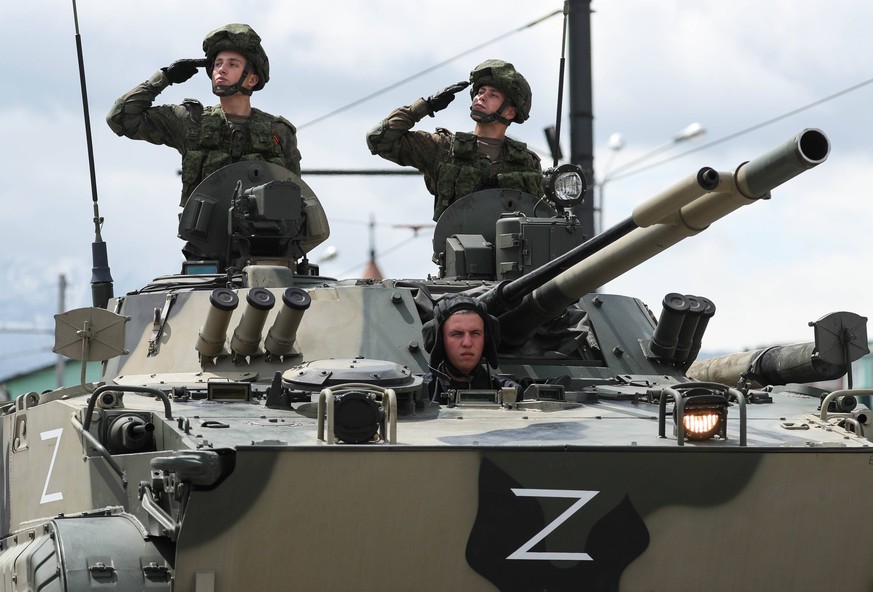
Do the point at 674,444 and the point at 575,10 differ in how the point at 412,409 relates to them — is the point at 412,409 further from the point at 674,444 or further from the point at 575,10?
the point at 575,10

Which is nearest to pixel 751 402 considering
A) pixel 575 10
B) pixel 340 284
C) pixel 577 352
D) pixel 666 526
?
pixel 577 352

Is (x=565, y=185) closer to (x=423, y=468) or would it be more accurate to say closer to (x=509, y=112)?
(x=509, y=112)

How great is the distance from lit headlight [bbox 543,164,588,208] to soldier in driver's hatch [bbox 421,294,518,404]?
2.72 m

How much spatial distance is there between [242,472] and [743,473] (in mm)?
2535

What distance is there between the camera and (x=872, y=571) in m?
7.71

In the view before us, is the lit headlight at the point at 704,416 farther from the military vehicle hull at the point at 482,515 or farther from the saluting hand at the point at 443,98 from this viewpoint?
the saluting hand at the point at 443,98

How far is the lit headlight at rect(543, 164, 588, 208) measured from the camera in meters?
12.0

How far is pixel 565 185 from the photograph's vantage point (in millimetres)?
12031

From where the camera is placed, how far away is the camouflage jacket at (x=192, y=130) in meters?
12.8

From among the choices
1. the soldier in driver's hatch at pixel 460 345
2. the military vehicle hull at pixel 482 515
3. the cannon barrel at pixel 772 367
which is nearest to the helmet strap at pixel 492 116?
the cannon barrel at pixel 772 367

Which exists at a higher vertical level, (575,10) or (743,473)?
(575,10)

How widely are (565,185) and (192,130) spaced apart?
3.35 meters

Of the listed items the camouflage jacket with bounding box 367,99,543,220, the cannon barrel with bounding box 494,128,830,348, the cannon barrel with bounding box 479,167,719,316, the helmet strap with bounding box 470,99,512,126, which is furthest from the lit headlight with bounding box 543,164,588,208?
the cannon barrel with bounding box 479,167,719,316

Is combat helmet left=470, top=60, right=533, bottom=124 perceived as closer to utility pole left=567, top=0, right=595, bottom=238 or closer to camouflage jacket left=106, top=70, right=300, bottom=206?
camouflage jacket left=106, top=70, right=300, bottom=206
